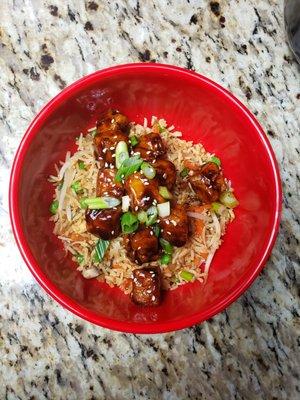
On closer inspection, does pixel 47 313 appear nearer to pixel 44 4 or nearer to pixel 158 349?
pixel 158 349

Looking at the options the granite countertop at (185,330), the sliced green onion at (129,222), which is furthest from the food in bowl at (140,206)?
the granite countertop at (185,330)

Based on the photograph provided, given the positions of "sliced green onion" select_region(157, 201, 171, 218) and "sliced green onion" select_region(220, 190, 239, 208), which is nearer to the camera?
"sliced green onion" select_region(157, 201, 171, 218)

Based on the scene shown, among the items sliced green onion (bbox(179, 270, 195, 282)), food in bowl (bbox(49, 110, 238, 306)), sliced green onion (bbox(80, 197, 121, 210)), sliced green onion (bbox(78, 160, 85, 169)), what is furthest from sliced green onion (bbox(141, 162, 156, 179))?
sliced green onion (bbox(179, 270, 195, 282))

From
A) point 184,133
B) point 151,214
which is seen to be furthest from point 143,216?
point 184,133

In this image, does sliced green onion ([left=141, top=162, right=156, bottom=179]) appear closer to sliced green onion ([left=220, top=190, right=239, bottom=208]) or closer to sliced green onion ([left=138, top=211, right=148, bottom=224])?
sliced green onion ([left=138, top=211, right=148, bottom=224])

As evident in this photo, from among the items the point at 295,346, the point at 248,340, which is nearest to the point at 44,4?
the point at 248,340

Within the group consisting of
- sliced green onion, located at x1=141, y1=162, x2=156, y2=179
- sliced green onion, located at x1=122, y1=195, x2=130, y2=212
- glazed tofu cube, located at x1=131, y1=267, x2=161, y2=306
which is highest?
sliced green onion, located at x1=141, y1=162, x2=156, y2=179

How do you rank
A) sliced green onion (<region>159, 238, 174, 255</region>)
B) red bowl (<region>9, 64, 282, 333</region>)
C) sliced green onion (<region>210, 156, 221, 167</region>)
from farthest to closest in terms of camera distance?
1. sliced green onion (<region>210, 156, 221, 167</region>)
2. sliced green onion (<region>159, 238, 174, 255</region>)
3. red bowl (<region>9, 64, 282, 333</region>)
